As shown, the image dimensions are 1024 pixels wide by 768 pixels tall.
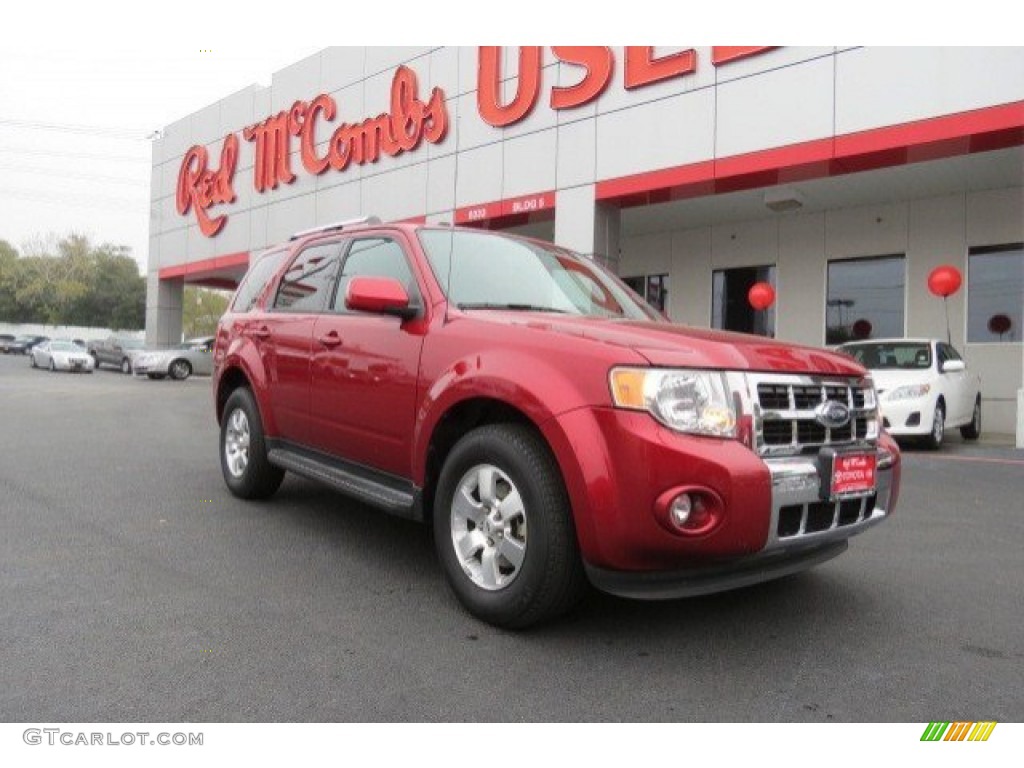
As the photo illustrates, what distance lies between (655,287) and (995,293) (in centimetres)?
702

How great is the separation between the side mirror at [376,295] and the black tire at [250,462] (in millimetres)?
1808

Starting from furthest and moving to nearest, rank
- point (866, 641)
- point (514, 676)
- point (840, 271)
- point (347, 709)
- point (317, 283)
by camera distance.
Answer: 1. point (840, 271)
2. point (317, 283)
3. point (866, 641)
4. point (514, 676)
5. point (347, 709)

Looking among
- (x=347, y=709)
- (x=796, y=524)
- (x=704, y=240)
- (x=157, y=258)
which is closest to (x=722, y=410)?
(x=796, y=524)

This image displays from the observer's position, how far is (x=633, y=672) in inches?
109

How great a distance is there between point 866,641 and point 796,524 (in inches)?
27.5

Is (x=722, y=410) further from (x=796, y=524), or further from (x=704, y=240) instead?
(x=704, y=240)

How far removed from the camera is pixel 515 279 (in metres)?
3.98

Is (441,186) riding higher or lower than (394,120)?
lower

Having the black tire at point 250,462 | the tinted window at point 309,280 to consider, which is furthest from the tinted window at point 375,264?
the black tire at point 250,462

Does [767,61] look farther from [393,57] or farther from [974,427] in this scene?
[393,57]

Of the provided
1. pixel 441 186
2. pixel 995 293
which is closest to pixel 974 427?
pixel 995 293

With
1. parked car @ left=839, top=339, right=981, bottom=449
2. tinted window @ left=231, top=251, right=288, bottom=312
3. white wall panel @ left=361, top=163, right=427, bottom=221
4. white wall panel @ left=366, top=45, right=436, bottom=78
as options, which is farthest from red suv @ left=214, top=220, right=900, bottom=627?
white wall panel @ left=366, top=45, right=436, bottom=78

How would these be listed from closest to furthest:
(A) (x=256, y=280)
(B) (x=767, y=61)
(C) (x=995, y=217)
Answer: (A) (x=256, y=280)
(B) (x=767, y=61)
(C) (x=995, y=217)

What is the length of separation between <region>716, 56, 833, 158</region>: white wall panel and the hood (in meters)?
9.12
